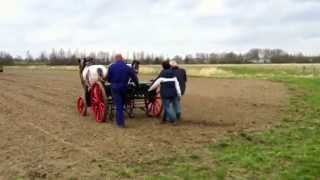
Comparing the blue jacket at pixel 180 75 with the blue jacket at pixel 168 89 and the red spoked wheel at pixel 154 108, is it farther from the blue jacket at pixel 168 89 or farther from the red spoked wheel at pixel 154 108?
the red spoked wheel at pixel 154 108

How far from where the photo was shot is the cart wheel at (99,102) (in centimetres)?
1628

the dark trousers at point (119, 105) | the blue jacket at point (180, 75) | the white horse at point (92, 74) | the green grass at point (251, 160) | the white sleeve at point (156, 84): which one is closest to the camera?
the green grass at point (251, 160)

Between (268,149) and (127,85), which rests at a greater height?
(127,85)

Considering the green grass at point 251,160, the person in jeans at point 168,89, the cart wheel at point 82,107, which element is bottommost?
the green grass at point 251,160

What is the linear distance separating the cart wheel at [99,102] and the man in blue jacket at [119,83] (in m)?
0.61

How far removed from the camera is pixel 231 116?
60.0 ft

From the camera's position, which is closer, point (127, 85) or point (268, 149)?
point (268, 149)

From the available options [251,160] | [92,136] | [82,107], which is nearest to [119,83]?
[92,136]

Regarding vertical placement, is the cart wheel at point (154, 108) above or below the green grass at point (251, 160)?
above

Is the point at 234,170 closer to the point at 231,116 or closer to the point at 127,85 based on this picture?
the point at 127,85

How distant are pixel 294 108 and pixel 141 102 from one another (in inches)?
236

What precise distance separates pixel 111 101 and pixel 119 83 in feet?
3.52

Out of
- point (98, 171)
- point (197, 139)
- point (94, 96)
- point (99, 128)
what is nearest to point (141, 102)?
point (94, 96)

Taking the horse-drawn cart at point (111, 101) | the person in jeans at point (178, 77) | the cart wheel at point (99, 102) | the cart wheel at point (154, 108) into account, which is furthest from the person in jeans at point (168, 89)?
the cart wheel at point (154, 108)
